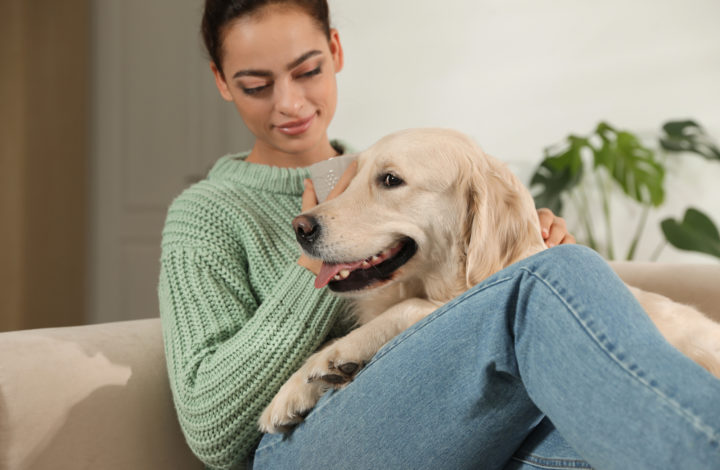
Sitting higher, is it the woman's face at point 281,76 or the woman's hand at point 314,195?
the woman's face at point 281,76

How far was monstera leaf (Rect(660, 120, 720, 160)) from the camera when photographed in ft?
9.20

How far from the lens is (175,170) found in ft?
12.7

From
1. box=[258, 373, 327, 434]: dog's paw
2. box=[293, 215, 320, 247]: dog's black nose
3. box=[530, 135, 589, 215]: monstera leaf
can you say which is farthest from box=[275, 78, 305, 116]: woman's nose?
box=[530, 135, 589, 215]: monstera leaf

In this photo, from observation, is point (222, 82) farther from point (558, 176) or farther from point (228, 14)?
point (558, 176)

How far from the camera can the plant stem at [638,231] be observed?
9.64ft

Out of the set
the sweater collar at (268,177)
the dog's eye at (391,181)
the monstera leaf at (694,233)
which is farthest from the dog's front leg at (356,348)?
the monstera leaf at (694,233)

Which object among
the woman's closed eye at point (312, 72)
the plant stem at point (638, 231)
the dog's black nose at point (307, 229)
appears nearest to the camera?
the dog's black nose at point (307, 229)

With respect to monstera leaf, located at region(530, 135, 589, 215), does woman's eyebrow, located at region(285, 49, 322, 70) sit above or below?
above

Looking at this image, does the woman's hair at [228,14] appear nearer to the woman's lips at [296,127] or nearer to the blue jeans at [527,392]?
the woman's lips at [296,127]

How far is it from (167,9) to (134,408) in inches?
131

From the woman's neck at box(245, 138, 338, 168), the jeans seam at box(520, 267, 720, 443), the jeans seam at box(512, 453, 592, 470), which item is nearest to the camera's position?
the jeans seam at box(520, 267, 720, 443)

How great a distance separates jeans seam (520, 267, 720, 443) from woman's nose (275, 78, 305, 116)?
78cm

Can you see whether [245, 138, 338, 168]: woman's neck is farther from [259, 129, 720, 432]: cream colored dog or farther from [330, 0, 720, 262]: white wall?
[330, 0, 720, 262]: white wall

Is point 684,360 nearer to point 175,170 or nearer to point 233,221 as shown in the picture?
point 233,221
